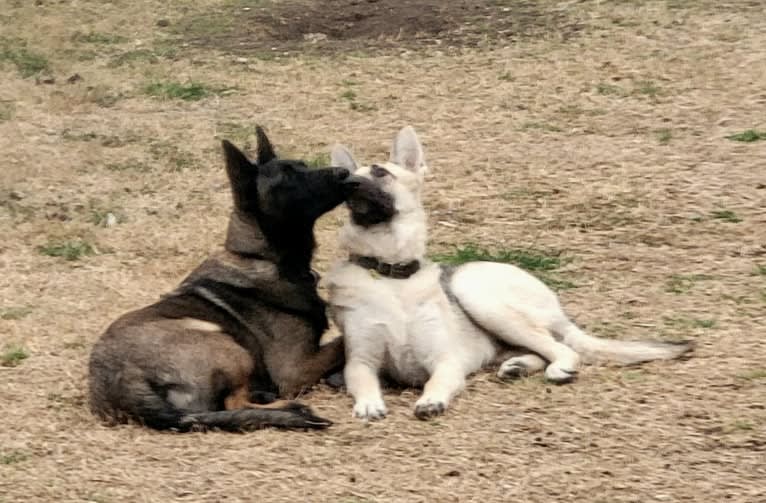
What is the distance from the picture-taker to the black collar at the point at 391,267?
584cm

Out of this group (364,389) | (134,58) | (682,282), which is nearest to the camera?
(364,389)

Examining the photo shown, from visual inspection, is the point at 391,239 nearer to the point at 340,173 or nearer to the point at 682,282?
the point at 340,173

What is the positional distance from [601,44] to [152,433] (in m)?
7.55

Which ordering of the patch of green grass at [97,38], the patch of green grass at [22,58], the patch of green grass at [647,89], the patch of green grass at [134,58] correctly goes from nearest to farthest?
1. the patch of green grass at [647,89]
2. the patch of green grass at [22,58]
3. the patch of green grass at [134,58]
4. the patch of green grass at [97,38]

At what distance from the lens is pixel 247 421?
5109mm

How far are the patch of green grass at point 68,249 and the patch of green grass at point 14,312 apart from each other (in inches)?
35.7

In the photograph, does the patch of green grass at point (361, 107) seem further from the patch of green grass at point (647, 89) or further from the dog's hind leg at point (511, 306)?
the dog's hind leg at point (511, 306)


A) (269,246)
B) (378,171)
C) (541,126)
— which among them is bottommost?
(541,126)

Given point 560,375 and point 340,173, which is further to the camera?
point 340,173

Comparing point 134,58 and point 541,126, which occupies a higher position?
point 134,58

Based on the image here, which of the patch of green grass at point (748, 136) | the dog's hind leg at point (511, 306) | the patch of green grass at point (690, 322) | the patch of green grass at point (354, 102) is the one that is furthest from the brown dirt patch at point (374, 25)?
the dog's hind leg at point (511, 306)

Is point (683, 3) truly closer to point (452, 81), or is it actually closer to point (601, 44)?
point (601, 44)

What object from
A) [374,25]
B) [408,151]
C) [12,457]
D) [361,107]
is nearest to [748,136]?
[361,107]

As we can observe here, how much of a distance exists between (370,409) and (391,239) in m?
0.94
